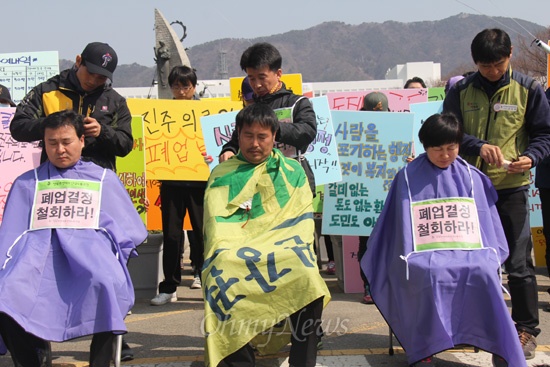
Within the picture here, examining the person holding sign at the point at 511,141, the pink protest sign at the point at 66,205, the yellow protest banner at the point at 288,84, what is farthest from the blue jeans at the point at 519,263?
the yellow protest banner at the point at 288,84

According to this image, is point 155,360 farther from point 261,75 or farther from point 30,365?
point 261,75

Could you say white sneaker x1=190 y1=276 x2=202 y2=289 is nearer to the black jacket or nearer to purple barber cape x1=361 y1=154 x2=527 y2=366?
the black jacket

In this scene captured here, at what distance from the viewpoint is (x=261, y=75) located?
16.9 feet

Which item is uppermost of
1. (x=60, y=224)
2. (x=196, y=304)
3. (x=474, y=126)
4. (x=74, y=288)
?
(x=474, y=126)

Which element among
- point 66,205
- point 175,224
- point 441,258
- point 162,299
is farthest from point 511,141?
point 162,299

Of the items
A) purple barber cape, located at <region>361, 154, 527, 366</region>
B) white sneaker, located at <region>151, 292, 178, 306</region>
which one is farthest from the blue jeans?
white sneaker, located at <region>151, 292, 178, 306</region>

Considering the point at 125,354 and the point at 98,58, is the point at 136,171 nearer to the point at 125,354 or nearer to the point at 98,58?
the point at 98,58

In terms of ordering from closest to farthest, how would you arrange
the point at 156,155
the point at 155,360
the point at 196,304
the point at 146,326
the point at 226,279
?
the point at 226,279 < the point at 155,360 < the point at 146,326 < the point at 196,304 < the point at 156,155

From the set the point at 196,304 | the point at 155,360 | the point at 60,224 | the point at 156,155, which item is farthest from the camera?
the point at 156,155

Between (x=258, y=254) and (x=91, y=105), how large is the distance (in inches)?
69.3

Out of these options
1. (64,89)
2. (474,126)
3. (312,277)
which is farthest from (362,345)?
(64,89)

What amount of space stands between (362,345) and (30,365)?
2147 mm

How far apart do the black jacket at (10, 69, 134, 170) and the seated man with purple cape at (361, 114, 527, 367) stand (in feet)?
5.93

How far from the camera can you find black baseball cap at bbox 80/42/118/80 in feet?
16.5
